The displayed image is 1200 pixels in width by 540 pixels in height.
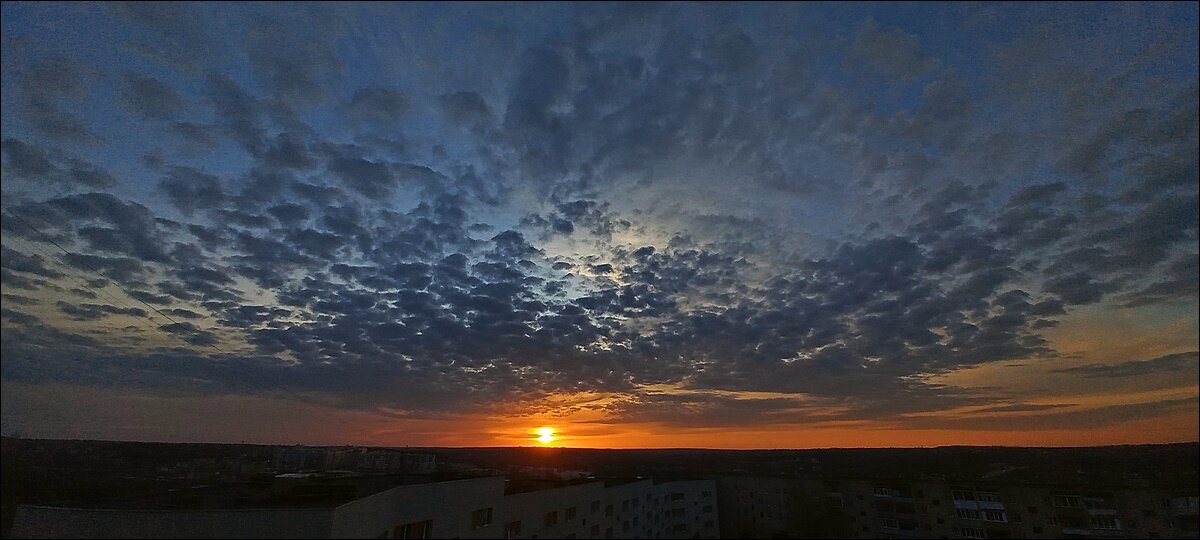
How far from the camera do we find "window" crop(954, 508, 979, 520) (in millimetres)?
54297

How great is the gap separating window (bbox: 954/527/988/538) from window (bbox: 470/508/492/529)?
5675 centimetres

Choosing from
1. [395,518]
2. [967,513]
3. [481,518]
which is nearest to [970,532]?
[967,513]

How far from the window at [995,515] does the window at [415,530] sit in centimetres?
6079

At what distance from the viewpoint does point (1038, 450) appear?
363 ft

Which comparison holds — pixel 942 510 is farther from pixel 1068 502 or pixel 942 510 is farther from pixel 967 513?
pixel 1068 502

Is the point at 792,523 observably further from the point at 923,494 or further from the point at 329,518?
the point at 329,518

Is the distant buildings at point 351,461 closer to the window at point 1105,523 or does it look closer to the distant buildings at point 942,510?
the distant buildings at point 942,510

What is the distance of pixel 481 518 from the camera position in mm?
28203

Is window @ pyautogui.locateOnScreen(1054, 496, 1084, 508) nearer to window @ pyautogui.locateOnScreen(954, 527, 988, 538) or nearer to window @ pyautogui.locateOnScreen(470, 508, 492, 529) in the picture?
window @ pyautogui.locateOnScreen(954, 527, 988, 538)

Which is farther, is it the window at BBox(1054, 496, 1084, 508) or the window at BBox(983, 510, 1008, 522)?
the window at BBox(983, 510, 1008, 522)

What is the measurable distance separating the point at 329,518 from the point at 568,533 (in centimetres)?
2508

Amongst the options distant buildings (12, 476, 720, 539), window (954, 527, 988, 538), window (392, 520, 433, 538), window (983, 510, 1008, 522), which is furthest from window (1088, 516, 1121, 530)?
window (392, 520, 433, 538)

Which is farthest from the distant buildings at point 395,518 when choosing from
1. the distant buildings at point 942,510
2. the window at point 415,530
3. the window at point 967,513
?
the window at point 967,513

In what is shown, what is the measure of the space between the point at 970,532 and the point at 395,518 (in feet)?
209
